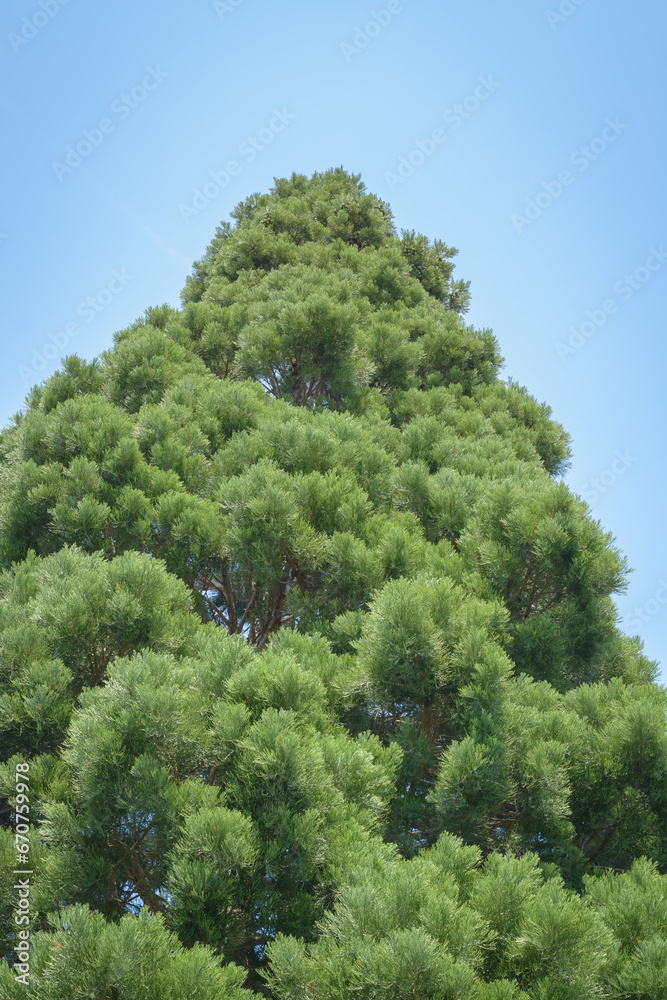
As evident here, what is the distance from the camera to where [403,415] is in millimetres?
8031

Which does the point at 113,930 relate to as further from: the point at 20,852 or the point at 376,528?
→ the point at 376,528

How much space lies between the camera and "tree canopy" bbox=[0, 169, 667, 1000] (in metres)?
2.89

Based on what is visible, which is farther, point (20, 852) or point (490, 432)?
point (490, 432)

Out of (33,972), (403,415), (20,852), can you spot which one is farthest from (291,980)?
(403,415)

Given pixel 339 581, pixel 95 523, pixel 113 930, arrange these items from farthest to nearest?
pixel 95 523 → pixel 339 581 → pixel 113 930

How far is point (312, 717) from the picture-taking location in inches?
145

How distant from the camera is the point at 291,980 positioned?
2.81 m

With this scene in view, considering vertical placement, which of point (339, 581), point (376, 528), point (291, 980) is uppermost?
point (376, 528)

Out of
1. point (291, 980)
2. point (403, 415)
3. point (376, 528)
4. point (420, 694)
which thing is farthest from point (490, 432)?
point (291, 980)

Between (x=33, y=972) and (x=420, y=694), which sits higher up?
(x=420, y=694)

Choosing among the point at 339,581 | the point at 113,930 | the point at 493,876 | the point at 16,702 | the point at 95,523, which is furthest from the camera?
the point at 95,523

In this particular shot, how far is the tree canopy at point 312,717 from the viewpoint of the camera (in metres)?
2.89

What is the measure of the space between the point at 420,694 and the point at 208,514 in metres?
2.19

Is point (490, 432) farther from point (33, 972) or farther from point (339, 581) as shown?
point (33, 972)
